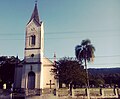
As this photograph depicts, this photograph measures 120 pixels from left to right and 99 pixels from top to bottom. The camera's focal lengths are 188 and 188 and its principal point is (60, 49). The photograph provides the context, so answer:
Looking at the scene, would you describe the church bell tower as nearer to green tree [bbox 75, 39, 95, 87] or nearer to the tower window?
the tower window

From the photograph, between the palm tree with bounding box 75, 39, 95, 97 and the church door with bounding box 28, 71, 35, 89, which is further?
the palm tree with bounding box 75, 39, 95, 97

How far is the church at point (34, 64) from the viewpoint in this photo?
3781cm

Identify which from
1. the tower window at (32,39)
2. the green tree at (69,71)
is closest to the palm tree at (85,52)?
the green tree at (69,71)

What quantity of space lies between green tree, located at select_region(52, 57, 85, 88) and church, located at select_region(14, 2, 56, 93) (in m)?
3.31

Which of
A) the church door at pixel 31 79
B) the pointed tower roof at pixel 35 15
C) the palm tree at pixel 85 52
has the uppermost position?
the pointed tower roof at pixel 35 15

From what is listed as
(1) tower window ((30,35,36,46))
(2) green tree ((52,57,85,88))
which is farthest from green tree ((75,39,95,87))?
(1) tower window ((30,35,36,46))

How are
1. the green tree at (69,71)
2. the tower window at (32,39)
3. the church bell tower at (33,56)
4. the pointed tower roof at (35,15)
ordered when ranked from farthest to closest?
the pointed tower roof at (35,15) < the tower window at (32,39) < the church bell tower at (33,56) < the green tree at (69,71)

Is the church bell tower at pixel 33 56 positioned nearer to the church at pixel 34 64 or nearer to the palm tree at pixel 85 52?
the church at pixel 34 64

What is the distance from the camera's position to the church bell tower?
37719 millimetres

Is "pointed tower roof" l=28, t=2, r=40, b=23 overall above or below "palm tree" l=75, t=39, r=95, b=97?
above

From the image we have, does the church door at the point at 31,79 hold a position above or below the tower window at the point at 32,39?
below

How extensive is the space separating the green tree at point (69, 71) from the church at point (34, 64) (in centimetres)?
331

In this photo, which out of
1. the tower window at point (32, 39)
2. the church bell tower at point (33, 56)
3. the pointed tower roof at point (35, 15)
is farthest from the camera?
the pointed tower roof at point (35, 15)

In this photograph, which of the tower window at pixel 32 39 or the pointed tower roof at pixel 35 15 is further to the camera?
the pointed tower roof at pixel 35 15
